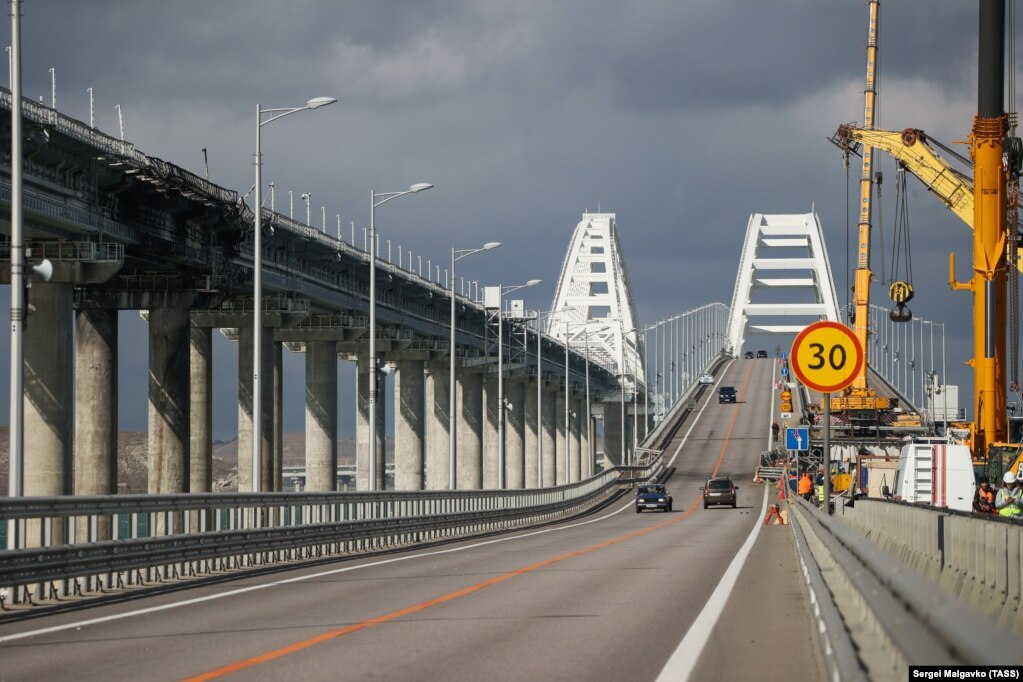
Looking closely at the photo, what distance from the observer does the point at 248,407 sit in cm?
7625

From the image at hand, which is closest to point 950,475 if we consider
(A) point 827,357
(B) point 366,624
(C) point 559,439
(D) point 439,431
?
(A) point 827,357

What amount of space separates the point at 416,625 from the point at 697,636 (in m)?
2.78

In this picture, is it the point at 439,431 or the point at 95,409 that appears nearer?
the point at 95,409

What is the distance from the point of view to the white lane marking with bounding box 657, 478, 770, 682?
1112 centimetres

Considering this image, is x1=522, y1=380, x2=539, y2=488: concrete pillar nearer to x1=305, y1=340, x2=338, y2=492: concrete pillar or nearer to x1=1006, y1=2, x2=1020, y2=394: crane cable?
x1=305, y1=340, x2=338, y2=492: concrete pillar

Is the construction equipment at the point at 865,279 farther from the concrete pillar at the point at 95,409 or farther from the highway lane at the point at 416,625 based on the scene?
the highway lane at the point at 416,625

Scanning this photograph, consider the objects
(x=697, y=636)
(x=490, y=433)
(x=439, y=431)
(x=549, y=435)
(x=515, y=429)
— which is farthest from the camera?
(x=549, y=435)

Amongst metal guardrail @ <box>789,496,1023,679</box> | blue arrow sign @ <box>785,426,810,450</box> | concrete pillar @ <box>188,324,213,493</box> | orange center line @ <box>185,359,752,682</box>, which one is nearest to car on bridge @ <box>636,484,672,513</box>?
concrete pillar @ <box>188,324,213,493</box>

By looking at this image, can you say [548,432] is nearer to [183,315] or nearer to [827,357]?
[183,315]

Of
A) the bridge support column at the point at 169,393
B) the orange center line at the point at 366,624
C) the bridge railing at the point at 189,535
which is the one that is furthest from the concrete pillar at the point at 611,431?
the orange center line at the point at 366,624

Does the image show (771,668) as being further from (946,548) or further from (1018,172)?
(1018,172)

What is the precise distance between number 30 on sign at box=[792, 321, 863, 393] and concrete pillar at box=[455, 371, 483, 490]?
87588mm

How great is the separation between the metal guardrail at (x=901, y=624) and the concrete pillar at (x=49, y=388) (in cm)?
3631

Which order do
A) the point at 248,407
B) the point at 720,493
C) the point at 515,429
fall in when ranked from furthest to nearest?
1. the point at 515,429
2. the point at 248,407
3. the point at 720,493
